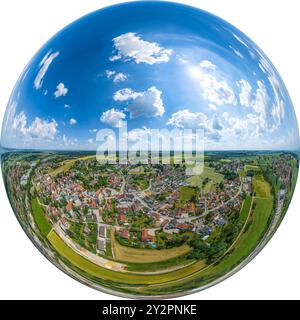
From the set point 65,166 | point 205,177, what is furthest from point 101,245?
point 205,177

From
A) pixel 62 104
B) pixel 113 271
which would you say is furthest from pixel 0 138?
pixel 113 271

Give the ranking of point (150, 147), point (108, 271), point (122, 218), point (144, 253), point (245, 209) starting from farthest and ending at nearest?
point (108, 271)
point (245, 209)
point (144, 253)
point (122, 218)
point (150, 147)

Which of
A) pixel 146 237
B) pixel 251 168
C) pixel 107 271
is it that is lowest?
pixel 107 271

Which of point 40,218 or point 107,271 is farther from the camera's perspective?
point 40,218

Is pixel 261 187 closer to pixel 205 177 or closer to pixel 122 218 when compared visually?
pixel 205 177

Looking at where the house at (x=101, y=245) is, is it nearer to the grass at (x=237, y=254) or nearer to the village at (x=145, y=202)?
the village at (x=145, y=202)

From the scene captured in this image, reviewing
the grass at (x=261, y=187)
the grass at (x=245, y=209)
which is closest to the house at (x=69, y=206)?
the grass at (x=245, y=209)
